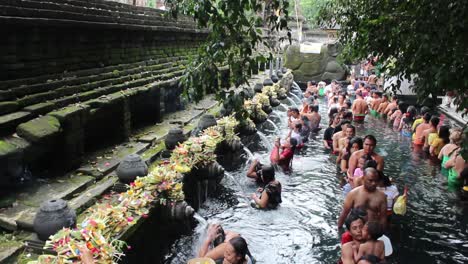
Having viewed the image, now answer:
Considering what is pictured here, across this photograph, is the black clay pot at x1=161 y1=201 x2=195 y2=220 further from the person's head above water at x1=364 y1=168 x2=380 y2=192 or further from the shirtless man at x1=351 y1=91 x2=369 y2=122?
the shirtless man at x1=351 y1=91 x2=369 y2=122

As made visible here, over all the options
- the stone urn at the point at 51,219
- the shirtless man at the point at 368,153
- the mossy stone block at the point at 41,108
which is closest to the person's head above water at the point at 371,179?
the shirtless man at the point at 368,153

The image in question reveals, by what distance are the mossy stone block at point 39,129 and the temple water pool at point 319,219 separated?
2804 mm

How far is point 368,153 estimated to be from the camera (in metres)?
8.78

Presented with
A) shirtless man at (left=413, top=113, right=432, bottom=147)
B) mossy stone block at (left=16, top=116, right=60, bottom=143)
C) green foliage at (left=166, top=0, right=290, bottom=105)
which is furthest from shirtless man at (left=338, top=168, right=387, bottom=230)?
shirtless man at (left=413, top=113, right=432, bottom=147)

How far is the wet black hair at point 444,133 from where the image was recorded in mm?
12125

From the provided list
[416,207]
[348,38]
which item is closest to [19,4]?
[348,38]

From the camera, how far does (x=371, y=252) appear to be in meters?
5.39

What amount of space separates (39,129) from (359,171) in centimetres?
609

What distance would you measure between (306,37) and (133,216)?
115ft

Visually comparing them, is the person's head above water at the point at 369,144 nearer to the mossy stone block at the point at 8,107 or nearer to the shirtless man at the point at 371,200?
the shirtless man at the point at 371,200

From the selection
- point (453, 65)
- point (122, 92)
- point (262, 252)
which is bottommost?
point (262, 252)

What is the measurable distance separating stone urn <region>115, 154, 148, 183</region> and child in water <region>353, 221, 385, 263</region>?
11.5ft

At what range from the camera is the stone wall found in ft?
19.9

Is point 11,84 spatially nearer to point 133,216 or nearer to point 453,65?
point 133,216
